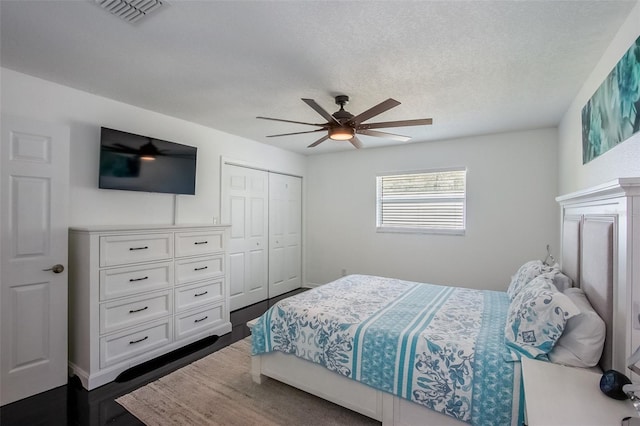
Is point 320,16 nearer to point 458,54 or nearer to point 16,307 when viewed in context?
point 458,54

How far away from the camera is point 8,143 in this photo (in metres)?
2.13

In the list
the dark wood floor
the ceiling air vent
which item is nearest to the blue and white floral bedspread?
the dark wood floor

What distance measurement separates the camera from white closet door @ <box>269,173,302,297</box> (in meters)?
4.90

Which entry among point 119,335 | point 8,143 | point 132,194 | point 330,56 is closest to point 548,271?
point 330,56

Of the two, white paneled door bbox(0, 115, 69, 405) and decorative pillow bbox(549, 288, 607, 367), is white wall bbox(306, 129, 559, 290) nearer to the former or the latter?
decorative pillow bbox(549, 288, 607, 367)

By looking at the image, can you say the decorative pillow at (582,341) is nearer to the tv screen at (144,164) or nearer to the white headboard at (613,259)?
the white headboard at (613,259)

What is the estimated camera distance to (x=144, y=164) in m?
3.06

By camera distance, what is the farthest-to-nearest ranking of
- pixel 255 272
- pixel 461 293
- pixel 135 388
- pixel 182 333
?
1. pixel 255 272
2. pixel 182 333
3. pixel 461 293
4. pixel 135 388

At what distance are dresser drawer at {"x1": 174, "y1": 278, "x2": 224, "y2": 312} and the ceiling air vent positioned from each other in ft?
7.59

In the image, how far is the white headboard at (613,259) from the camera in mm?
1164

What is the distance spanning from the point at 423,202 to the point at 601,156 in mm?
2463

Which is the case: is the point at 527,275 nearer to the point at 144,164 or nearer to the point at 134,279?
the point at 134,279

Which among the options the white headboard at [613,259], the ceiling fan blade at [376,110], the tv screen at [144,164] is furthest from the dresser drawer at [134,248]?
the white headboard at [613,259]

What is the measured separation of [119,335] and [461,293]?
10.1 ft
